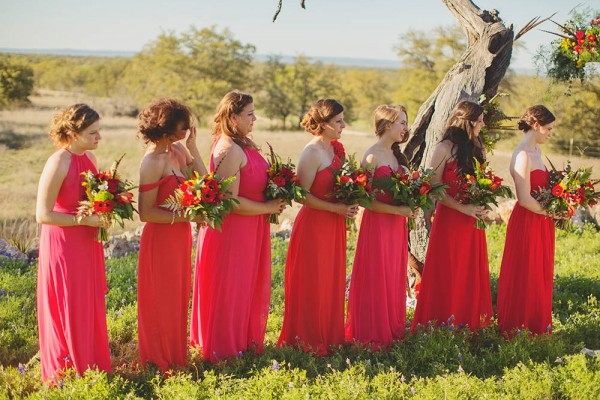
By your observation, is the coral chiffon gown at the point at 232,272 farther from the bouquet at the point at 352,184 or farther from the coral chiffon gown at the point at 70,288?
the coral chiffon gown at the point at 70,288

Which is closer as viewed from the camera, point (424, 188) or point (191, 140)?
point (191, 140)

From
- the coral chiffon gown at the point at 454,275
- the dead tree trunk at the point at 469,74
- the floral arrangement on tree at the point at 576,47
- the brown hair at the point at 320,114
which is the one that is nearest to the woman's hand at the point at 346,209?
the brown hair at the point at 320,114

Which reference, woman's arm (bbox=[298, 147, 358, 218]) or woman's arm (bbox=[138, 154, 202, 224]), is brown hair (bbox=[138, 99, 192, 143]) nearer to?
woman's arm (bbox=[138, 154, 202, 224])

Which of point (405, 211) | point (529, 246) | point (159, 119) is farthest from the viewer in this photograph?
point (529, 246)

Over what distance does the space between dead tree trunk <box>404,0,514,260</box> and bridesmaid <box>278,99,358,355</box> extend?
2344 millimetres

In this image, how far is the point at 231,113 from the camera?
6.18 meters

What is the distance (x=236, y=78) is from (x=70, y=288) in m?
57.9

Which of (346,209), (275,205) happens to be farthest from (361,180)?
(275,205)

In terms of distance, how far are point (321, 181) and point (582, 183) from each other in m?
2.96

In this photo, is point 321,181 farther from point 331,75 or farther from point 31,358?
point 331,75

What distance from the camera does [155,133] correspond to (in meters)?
5.82

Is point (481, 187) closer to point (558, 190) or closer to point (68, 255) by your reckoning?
point (558, 190)

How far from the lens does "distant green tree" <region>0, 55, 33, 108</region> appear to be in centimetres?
4528

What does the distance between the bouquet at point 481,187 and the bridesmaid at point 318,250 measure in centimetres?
130
